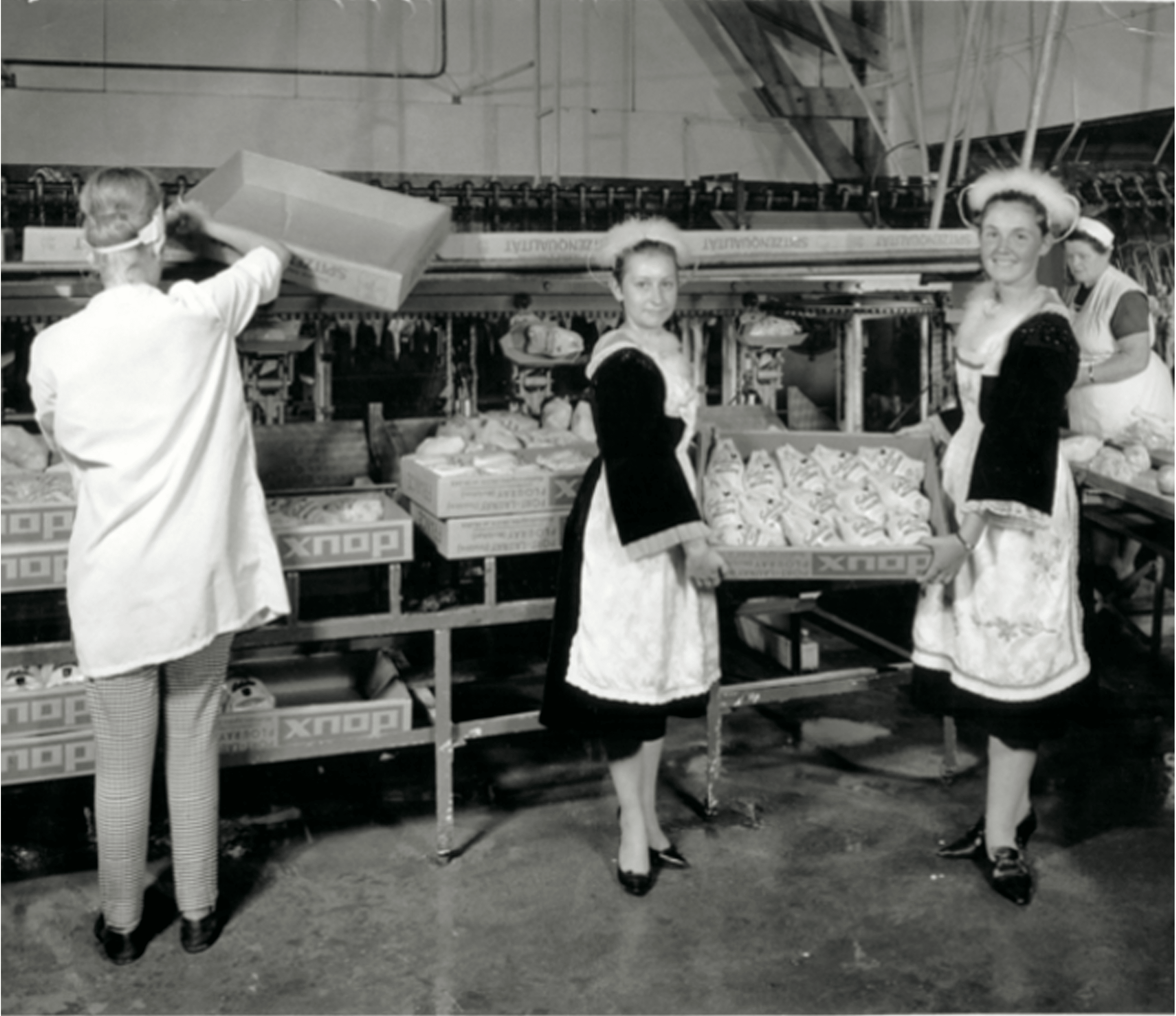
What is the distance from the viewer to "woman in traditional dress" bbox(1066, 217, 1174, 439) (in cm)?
444

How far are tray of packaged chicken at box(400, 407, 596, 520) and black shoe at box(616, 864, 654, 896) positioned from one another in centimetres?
99

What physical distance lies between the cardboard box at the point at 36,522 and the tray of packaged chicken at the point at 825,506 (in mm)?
1606

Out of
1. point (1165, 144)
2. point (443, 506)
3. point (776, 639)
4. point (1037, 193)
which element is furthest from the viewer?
point (1165, 144)

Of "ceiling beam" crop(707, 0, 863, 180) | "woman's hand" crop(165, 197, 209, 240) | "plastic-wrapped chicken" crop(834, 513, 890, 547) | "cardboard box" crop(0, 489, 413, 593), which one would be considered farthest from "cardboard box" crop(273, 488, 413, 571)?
Result: "ceiling beam" crop(707, 0, 863, 180)

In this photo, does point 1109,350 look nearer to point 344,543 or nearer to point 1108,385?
point 1108,385

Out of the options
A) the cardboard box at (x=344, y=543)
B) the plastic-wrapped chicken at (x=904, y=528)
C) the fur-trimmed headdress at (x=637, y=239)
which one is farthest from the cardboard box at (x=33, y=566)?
the plastic-wrapped chicken at (x=904, y=528)

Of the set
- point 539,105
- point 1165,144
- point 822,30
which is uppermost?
point 822,30

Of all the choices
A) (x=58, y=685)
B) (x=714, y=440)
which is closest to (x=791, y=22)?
(x=714, y=440)

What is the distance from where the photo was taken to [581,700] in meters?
3.15

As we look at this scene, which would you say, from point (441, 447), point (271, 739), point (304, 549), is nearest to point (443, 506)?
point (304, 549)

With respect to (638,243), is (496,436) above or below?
below

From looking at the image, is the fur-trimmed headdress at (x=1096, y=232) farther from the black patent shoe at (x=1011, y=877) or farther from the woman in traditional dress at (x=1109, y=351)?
the black patent shoe at (x=1011, y=877)

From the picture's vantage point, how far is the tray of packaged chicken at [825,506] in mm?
3047

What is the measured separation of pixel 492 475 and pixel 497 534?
0.16 metres
